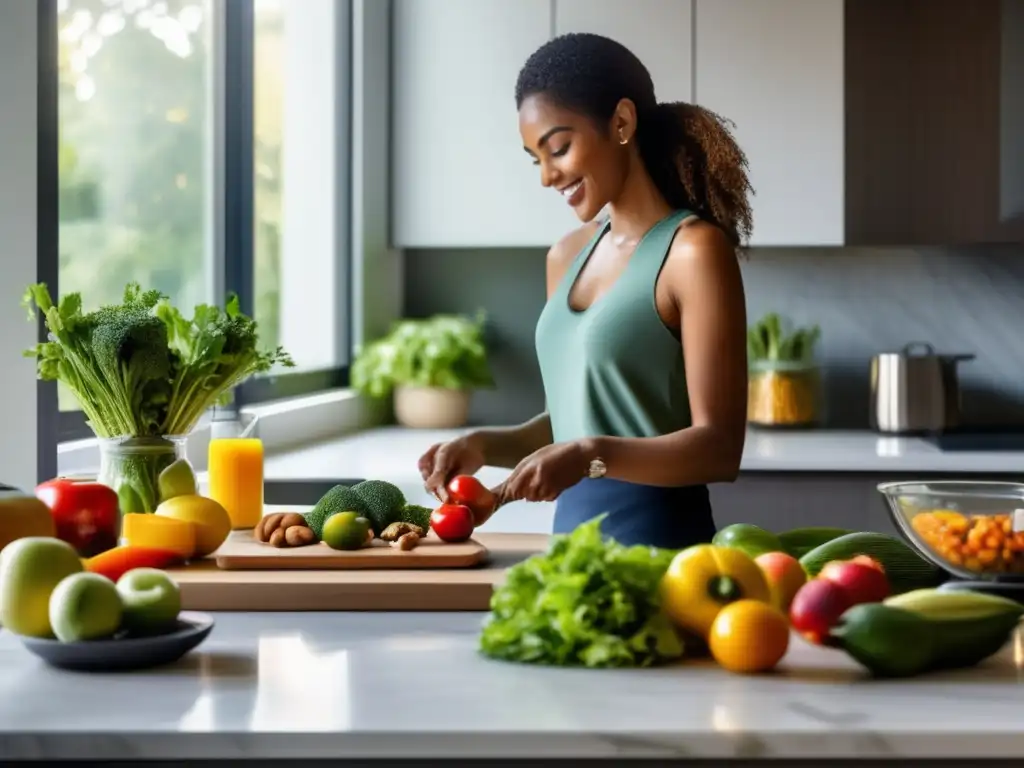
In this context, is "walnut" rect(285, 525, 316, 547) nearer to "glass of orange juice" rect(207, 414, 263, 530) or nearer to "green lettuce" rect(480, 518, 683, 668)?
"glass of orange juice" rect(207, 414, 263, 530)

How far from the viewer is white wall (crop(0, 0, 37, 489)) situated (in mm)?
2314

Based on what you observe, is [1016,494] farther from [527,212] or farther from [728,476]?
[527,212]

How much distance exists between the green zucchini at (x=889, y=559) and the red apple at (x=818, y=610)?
1.02 ft

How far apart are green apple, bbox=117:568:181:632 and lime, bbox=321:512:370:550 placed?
39 centimetres

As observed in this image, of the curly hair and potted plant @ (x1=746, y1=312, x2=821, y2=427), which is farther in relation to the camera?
potted plant @ (x1=746, y1=312, x2=821, y2=427)

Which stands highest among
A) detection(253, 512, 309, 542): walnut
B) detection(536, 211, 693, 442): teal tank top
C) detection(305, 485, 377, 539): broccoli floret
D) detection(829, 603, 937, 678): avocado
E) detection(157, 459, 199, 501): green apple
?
detection(536, 211, 693, 442): teal tank top

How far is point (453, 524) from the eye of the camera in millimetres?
1825

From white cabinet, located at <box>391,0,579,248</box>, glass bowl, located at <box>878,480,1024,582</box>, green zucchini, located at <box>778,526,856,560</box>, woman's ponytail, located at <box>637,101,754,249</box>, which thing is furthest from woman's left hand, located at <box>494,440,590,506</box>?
white cabinet, located at <box>391,0,579,248</box>

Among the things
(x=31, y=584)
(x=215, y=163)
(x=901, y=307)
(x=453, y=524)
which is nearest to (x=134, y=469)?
(x=453, y=524)

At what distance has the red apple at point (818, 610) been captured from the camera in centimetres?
134

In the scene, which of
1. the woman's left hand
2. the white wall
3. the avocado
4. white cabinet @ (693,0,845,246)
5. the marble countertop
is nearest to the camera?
the marble countertop

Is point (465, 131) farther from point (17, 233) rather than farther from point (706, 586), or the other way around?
point (706, 586)

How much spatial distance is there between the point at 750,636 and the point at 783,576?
177 millimetres

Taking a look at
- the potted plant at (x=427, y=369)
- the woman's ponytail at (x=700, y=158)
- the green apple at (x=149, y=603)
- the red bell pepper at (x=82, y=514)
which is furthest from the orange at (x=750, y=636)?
the potted plant at (x=427, y=369)
